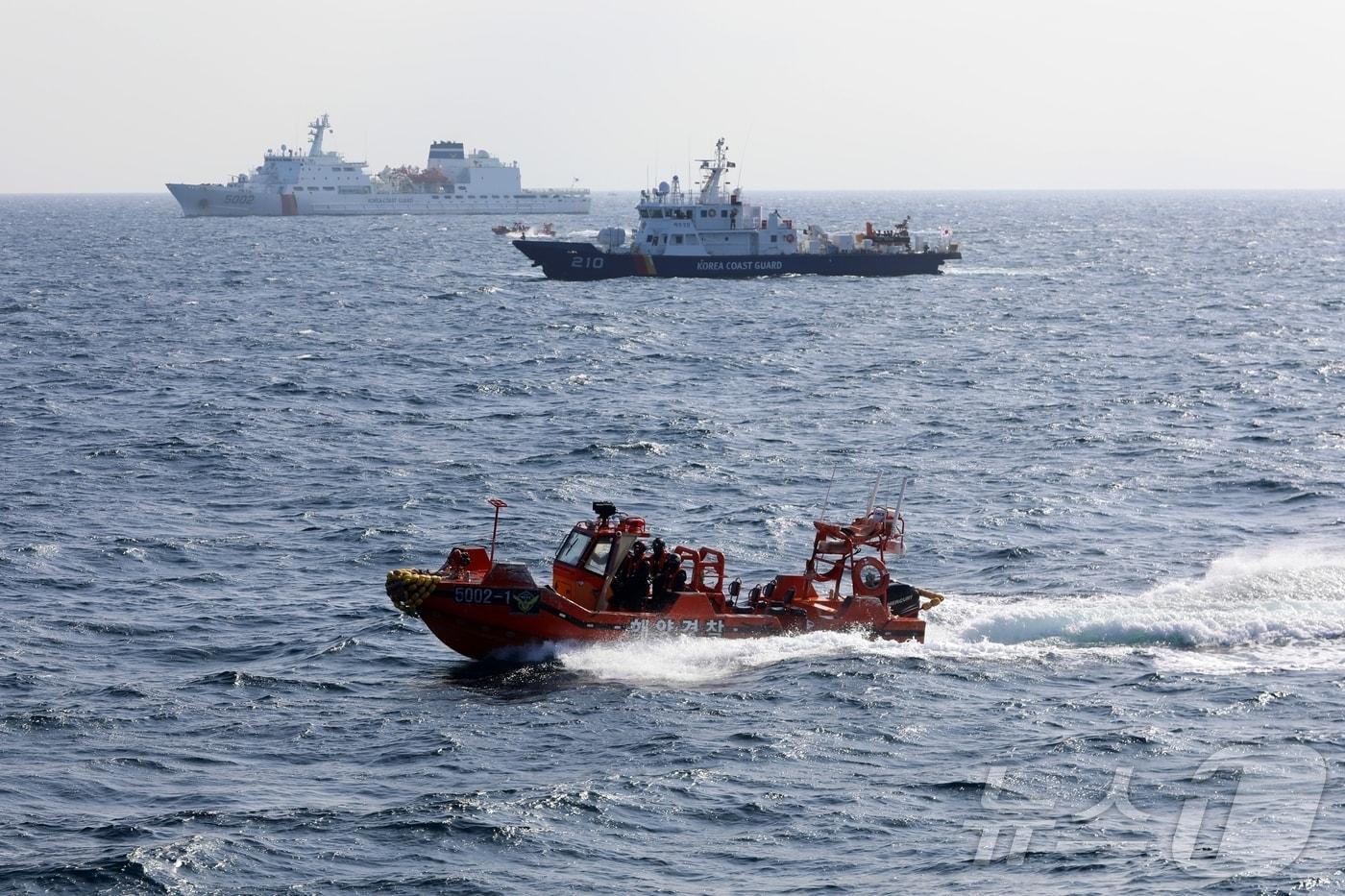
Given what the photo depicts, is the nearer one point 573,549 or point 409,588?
point 409,588

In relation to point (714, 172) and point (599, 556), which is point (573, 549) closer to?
point (599, 556)

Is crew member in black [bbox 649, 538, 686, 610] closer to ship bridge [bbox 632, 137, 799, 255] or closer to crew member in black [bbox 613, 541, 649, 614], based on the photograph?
crew member in black [bbox 613, 541, 649, 614]

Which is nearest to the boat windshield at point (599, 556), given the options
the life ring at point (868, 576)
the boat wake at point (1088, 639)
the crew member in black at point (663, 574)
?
the crew member in black at point (663, 574)

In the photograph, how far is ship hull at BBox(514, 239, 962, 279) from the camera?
107 meters

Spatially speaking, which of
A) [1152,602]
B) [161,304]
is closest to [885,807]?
[1152,602]

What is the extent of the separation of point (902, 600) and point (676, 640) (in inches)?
160

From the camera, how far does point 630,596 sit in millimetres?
26172

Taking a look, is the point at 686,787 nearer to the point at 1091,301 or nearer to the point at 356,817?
the point at 356,817

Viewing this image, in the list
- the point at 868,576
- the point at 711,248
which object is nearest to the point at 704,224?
the point at 711,248

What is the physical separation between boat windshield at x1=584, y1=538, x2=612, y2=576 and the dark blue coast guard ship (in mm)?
77635

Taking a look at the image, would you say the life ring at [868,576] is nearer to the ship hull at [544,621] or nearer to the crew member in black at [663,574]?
the ship hull at [544,621]

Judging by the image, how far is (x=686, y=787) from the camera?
20.0 m

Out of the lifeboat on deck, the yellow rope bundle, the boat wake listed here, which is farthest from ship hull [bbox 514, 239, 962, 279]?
the yellow rope bundle

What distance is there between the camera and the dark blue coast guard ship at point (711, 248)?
10531cm
